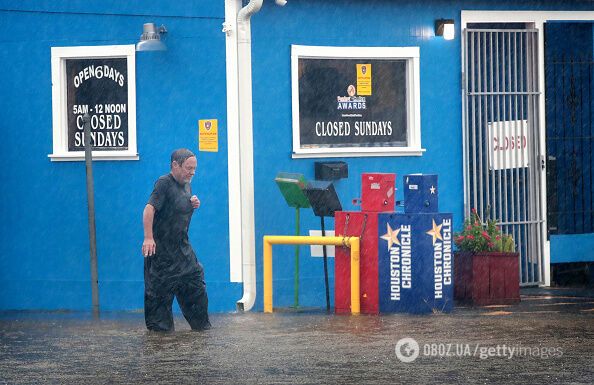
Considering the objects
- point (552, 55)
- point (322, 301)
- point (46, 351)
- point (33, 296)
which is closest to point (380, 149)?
point (322, 301)

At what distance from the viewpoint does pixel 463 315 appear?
43.2ft

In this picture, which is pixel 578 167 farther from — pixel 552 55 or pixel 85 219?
pixel 85 219

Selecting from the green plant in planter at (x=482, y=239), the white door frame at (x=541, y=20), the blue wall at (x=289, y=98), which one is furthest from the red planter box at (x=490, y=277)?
the white door frame at (x=541, y=20)

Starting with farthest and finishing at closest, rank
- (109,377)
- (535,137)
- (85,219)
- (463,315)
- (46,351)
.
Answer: (535,137), (85,219), (463,315), (46,351), (109,377)

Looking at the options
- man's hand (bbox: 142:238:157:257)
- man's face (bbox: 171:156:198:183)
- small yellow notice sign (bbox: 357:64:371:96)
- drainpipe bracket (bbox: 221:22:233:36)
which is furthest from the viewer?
small yellow notice sign (bbox: 357:64:371:96)

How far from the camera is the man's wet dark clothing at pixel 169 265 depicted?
12.0m

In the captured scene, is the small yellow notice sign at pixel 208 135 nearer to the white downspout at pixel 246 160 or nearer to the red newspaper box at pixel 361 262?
the white downspout at pixel 246 160

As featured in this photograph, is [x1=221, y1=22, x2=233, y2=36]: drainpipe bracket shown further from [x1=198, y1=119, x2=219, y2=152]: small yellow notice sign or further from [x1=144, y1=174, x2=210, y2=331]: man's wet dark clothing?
[x1=144, y1=174, x2=210, y2=331]: man's wet dark clothing

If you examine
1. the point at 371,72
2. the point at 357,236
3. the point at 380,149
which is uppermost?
the point at 371,72

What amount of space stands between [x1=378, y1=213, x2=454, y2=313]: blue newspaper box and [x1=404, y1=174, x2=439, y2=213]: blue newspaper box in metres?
0.13

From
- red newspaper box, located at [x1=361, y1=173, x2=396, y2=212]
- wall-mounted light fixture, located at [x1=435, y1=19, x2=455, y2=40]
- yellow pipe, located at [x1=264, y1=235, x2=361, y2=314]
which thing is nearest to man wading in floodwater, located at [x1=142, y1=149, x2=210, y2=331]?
yellow pipe, located at [x1=264, y1=235, x2=361, y2=314]

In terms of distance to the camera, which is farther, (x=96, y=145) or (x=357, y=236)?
(x=96, y=145)

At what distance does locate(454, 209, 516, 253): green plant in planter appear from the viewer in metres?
14.3

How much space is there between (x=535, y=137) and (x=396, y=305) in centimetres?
369
